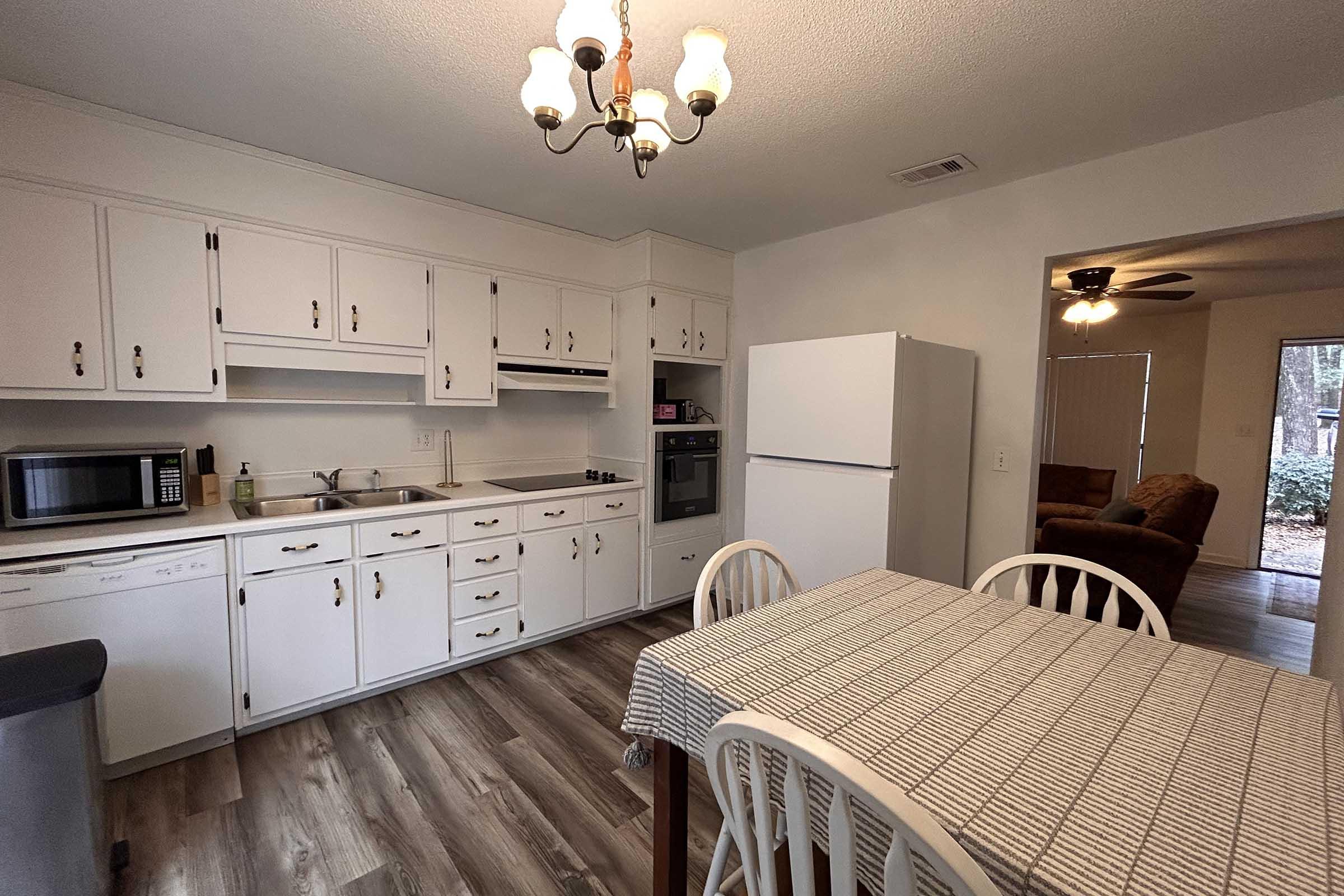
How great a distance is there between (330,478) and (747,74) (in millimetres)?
2631

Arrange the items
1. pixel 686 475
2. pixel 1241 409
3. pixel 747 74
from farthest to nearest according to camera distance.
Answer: pixel 1241 409 → pixel 686 475 → pixel 747 74

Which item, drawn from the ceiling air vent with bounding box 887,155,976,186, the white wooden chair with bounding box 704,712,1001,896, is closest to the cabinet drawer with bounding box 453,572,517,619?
the white wooden chair with bounding box 704,712,1001,896

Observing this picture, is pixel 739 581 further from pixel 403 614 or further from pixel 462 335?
pixel 462 335

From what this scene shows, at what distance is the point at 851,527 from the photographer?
7.70 feet

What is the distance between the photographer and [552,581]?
303cm

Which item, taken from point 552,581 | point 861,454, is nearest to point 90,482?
point 552,581

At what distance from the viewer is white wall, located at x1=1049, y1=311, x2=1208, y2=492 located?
5117 millimetres

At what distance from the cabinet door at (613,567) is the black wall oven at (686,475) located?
0.76 ft

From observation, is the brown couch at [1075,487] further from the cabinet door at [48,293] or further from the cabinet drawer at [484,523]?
the cabinet door at [48,293]

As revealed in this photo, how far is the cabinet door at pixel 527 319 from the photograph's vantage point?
3055mm

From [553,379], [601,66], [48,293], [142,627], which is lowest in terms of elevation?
[142,627]

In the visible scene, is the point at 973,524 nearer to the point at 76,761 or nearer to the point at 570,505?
the point at 570,505

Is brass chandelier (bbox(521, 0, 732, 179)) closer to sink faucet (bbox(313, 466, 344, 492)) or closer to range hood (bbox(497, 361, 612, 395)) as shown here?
range hood (bbox(497, 361, 612, 395))

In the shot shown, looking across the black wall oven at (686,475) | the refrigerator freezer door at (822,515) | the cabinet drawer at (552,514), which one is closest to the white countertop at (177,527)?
the cabinet drawer at (552,514)
